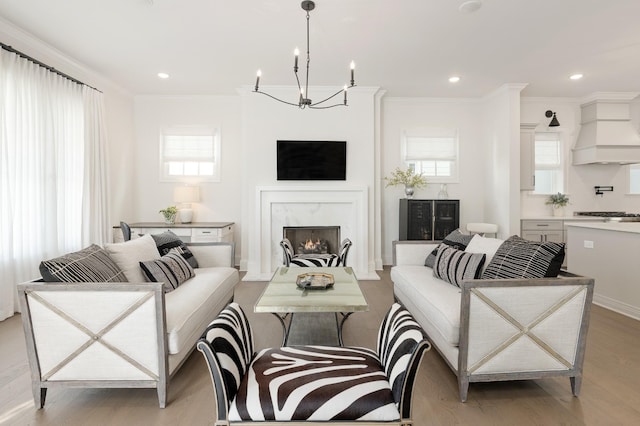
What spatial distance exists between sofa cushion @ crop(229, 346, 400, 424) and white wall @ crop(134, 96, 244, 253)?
4.28m

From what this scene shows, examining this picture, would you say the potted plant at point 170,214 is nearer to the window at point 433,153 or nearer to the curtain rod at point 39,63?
the curtain rod at point 39,63

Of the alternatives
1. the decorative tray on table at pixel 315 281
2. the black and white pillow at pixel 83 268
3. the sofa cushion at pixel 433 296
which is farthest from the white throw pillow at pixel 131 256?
the sofa cushion at pixel 433 296

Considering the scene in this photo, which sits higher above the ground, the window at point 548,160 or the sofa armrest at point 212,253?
the window at point 548,160

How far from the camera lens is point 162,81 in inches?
187

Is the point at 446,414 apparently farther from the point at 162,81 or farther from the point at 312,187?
the point at 162,81

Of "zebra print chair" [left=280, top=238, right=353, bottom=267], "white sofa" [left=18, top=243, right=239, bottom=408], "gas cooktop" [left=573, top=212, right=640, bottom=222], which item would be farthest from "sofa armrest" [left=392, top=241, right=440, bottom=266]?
"gas cooktop" [left=573, top=212, right=640, bottom=222]

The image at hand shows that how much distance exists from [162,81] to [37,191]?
228 cm

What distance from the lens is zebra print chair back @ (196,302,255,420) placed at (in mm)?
1242

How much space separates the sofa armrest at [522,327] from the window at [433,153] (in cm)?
395

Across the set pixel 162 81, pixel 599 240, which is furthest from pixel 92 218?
pixel 599 240

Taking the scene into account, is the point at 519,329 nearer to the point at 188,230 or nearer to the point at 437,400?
the point at 437,400

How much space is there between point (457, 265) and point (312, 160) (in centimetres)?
297

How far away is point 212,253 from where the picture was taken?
3457 mm

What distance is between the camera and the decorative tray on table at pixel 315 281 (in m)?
2.48
